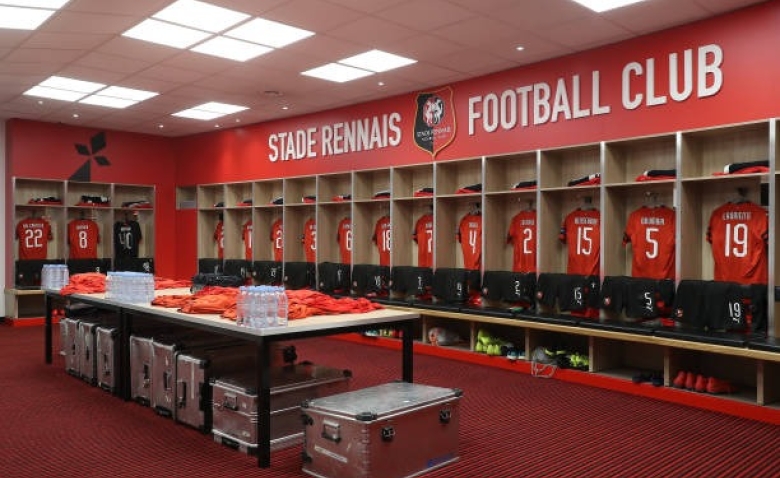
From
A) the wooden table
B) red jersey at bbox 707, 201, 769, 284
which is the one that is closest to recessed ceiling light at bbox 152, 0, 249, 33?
the wooden table

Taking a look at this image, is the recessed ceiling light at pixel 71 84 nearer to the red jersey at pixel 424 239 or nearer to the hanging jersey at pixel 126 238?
the hanging jersey at pixel 126 238

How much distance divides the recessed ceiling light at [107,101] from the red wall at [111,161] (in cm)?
174

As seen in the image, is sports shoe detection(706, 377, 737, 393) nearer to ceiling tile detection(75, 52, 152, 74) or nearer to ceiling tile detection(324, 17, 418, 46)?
ceiling tile detection(324, 17, 418, 46)

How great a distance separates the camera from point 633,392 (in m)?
5.07

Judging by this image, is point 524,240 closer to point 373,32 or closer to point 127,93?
point 373,32

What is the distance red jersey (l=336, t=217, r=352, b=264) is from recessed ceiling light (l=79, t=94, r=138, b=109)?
3196 millimetres

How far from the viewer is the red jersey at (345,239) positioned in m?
8.25

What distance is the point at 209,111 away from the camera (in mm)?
8773

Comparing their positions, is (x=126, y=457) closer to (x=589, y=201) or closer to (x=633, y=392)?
(x=633, y=392)

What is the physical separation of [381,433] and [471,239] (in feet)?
13.2

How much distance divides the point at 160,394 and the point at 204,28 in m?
3.05

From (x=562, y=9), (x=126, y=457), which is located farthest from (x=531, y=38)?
(x=126, y=457)

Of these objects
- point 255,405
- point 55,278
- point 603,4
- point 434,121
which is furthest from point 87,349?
point 603,4

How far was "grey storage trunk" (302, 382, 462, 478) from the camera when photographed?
3023 millimetres
